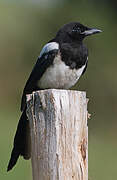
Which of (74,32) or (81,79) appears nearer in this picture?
(74,32)

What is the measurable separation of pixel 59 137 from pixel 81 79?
5.95 meters

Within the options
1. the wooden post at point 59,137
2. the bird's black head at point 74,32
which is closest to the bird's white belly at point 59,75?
the bird's black head at point 74,32

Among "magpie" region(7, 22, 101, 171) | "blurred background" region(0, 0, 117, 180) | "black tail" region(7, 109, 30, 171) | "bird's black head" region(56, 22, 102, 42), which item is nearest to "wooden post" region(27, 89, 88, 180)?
"black tail" region(7, 109, 30, 171)

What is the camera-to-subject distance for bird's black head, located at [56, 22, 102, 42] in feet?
12.0

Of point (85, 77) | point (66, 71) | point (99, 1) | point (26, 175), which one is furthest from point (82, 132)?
point (99, 1)

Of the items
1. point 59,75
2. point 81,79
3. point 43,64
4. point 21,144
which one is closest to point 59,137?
point 21,144

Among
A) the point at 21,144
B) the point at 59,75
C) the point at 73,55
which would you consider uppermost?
the point at 73,55

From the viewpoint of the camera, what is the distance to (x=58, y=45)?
3531 mm

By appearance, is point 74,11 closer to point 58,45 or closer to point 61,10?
point 61,10

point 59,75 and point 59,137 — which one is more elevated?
point 59,75

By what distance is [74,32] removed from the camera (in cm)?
369

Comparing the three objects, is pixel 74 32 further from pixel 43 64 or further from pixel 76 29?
pixel 43 64

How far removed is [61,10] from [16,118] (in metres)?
3.56

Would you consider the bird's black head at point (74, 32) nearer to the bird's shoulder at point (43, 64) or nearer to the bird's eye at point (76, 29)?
the bird's eye at point (76, 29)
